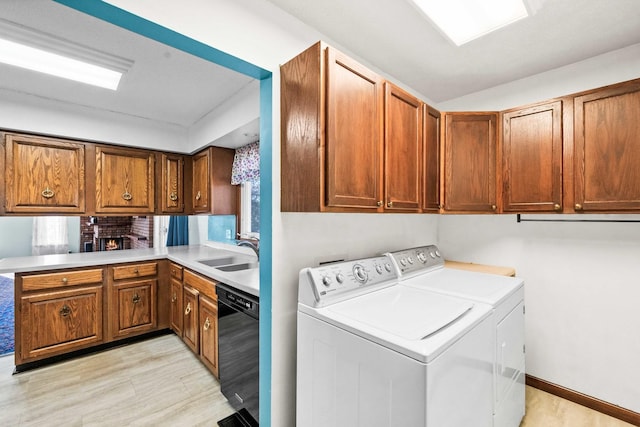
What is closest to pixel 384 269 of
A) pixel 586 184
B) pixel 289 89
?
pixel 289 89

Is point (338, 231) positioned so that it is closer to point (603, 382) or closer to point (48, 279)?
point (603, 382)

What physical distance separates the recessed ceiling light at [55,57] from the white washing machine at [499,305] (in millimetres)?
2372

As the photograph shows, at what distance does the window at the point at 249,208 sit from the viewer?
127 inches

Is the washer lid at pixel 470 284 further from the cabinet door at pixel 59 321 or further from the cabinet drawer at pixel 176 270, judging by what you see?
the cabinet door at pixel 59 321

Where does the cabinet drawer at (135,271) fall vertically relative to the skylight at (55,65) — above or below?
below

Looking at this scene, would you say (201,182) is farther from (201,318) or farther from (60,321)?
(60,321)

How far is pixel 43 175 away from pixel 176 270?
4.78ft

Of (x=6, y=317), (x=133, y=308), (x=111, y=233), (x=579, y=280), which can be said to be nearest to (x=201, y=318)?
(x=133, y=308)

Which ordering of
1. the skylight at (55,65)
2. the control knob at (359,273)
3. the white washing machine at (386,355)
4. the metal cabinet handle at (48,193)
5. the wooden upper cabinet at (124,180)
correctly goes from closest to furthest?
1. the white washing machine at (386,355)
2. the control knob at (359,273)
3. the skylight at (55,65)
4. the metal cabinet handle at (48,193)
5. the wooden upper cabinet at (124,180)

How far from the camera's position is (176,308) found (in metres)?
2.90

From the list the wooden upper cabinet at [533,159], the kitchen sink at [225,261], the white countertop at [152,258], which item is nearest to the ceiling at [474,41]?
the wooden upper cabinet at [533,159]

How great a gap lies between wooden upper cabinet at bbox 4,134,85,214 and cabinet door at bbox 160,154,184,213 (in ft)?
2.40

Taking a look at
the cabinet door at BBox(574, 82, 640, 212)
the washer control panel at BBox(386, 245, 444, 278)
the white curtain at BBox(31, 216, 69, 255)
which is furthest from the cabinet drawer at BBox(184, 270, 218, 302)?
the white curtain at BBox(31, 216, 69, 255)

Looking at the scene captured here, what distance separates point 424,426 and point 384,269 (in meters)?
0.89
